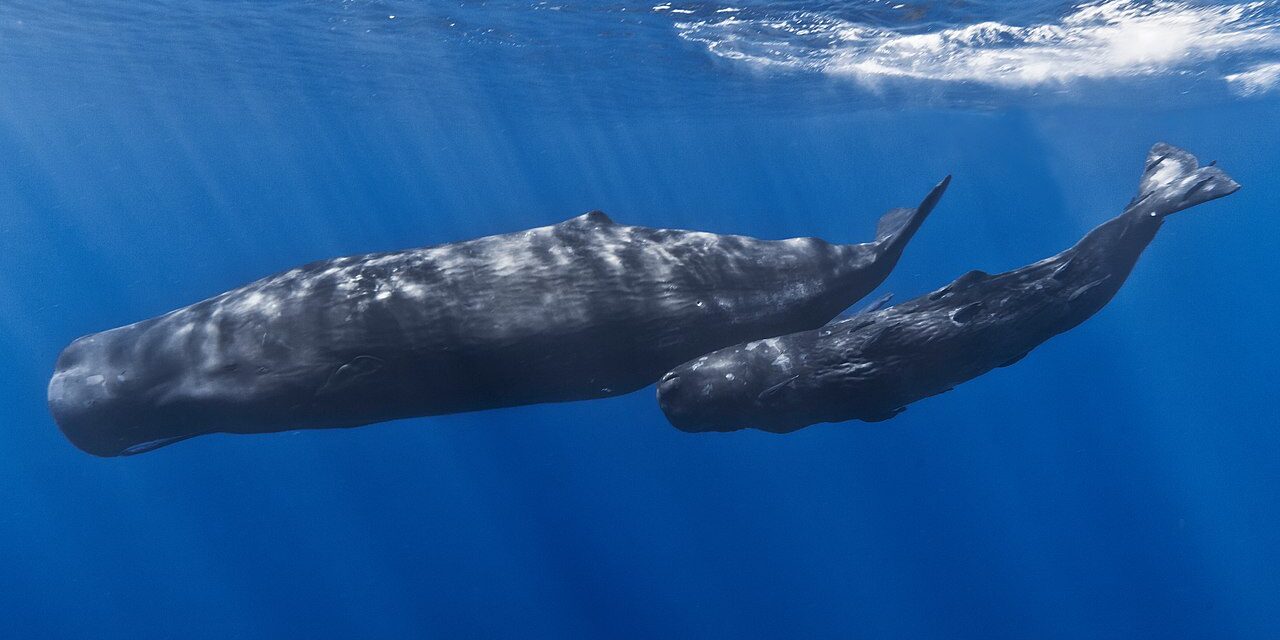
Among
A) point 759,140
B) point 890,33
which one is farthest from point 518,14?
point 759,140

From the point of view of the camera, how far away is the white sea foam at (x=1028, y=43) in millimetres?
20297

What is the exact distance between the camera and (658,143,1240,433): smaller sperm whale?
201 inches

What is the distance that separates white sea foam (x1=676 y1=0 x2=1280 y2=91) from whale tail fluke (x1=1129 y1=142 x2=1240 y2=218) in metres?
14.5

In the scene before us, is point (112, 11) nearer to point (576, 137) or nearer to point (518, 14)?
point (518, 14)

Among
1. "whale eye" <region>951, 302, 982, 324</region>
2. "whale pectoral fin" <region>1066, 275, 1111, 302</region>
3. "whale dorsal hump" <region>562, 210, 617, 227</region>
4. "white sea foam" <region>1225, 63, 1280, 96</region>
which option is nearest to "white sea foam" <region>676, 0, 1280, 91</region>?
"white sea foam" <region>1225, 63, 1280, 96</region>

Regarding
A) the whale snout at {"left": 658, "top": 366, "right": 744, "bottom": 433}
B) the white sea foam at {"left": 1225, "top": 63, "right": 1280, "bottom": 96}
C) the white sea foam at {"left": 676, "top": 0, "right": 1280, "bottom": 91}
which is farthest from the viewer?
the white sea foam at {"left": 1225, "top": 63, "right": 1280, "bottom": 96}

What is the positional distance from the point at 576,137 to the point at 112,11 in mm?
35928

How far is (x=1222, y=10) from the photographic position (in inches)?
771

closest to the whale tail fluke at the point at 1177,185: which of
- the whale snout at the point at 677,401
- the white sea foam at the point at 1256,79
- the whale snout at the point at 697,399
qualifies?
the whale snout at the point at 697,399

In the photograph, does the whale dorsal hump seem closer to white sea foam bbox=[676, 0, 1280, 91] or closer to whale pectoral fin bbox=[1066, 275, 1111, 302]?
whale pectoral fin bbox=[1066, 275, 1111, 302]

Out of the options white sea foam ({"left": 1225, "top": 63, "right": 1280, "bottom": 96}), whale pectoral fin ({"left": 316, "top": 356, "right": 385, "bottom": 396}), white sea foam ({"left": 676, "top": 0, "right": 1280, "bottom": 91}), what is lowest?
white sea foam ({"left": 1225, "top": 63, "right": 1280, "bottom": 96})

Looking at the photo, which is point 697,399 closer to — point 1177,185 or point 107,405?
point 1177,185

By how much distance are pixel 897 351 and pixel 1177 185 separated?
10.0 ft

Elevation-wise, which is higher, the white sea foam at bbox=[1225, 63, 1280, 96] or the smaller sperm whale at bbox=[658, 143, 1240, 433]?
the smaller sperm whale at bbox=[658, 143, 1240, 433]
